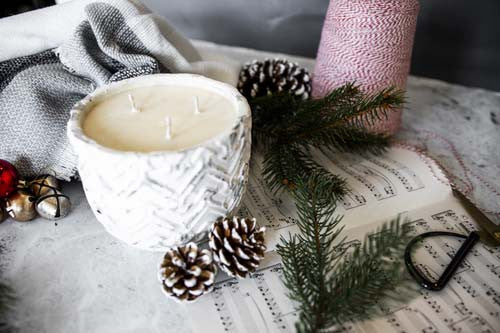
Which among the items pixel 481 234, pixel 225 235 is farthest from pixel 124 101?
pixel 481 234

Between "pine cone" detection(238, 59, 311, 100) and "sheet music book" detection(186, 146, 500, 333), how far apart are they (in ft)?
0.36

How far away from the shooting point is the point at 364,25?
56 centimetres

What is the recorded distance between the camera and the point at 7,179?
1.60 ft

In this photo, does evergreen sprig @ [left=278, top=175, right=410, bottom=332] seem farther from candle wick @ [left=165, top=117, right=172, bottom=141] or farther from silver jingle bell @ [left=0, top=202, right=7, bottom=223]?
silver jingle bell @ [left=0, top=202, right=7, bottom=223]

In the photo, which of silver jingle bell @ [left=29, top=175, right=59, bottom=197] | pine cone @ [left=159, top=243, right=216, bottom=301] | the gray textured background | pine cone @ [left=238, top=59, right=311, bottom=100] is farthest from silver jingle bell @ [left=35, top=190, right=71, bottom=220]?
the gray textured background

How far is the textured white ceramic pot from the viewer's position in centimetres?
37

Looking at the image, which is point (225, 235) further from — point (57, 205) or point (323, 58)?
point (323, 58)

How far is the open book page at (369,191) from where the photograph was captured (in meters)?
0.51

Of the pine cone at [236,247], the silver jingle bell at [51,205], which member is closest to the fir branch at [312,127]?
the pine cone at [236,247]

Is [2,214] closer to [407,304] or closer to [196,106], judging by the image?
[196,106]

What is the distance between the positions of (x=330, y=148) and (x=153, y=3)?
53 centimetres

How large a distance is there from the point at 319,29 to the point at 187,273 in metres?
0.63

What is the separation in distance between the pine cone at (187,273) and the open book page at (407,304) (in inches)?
1.1

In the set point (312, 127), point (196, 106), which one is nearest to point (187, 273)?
point (196, 106)
